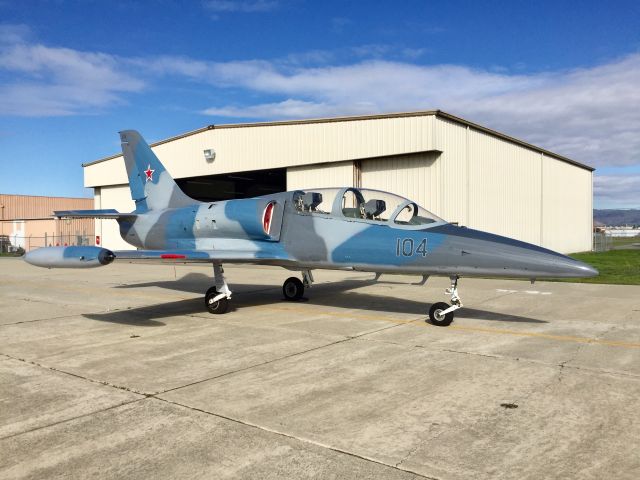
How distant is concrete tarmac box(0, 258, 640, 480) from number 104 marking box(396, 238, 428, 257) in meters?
1.31

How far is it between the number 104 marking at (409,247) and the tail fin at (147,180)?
662 cm

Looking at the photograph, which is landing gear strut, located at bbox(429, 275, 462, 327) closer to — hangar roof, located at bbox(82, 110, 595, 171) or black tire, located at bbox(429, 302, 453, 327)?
black tire, located at bbox(429, 302, 453, 327)

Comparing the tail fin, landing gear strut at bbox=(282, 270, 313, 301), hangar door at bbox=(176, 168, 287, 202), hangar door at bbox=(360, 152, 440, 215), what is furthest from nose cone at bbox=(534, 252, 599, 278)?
hangar door at bbox=(176, 168, 287, 202)

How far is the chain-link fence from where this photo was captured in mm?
45000

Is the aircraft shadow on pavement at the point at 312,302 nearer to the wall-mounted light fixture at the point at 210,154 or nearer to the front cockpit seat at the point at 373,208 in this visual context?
the front cockpit seat at the point at 373,208

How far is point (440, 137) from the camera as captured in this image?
19.8m

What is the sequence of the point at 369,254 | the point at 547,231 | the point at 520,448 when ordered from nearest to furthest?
the point at 520,448, the point at 369,254, the point at 547,231

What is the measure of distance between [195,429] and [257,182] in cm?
3258

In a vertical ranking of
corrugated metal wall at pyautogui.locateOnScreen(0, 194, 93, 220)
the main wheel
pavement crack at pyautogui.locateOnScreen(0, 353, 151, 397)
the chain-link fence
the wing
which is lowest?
pavement crack at pyautogui.locateOnScreen(0, 353, 151, 397)

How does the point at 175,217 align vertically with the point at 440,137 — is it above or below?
below

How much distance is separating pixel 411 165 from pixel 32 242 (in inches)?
1680

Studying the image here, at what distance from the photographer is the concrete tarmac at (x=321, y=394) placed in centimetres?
368

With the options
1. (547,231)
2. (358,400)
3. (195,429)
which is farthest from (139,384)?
(547,231)

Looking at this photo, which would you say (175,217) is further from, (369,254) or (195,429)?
(195,429)
